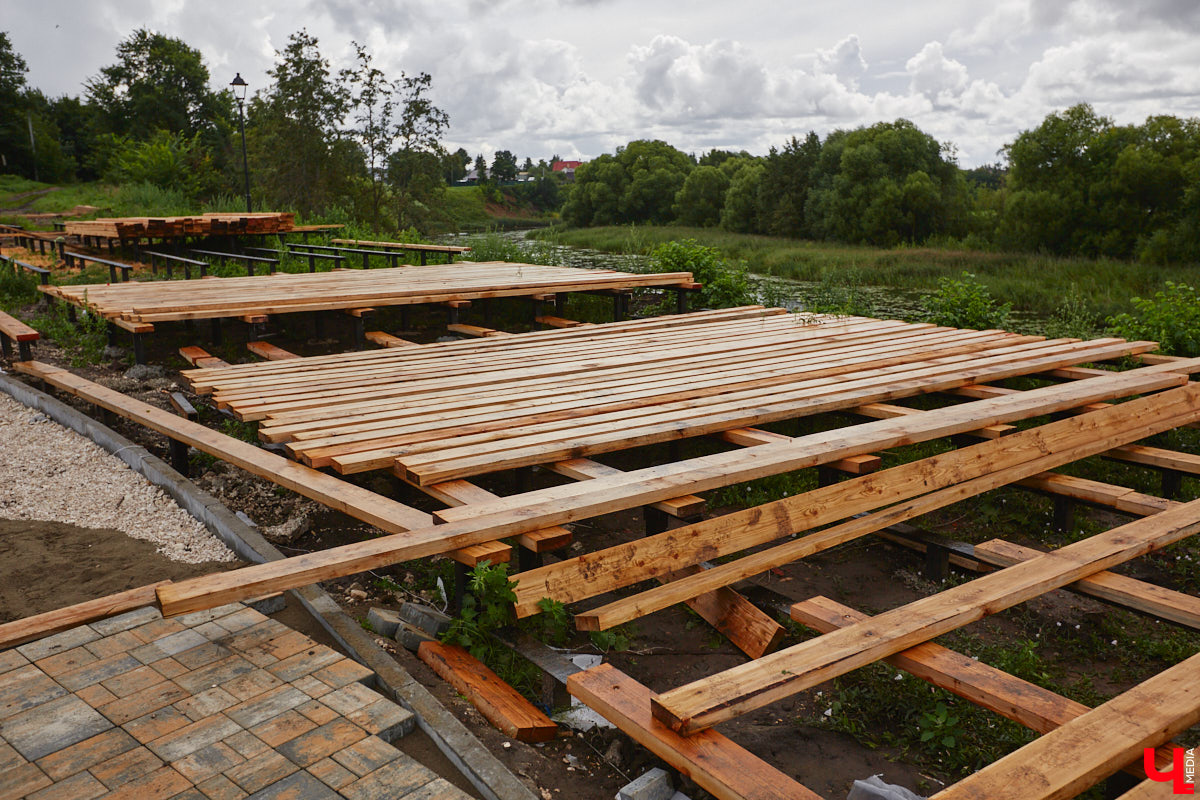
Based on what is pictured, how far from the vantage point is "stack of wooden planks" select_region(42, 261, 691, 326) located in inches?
224

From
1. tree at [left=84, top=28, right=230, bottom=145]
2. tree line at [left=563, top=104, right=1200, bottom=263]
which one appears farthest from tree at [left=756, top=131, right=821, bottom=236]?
tree at [left=84, top=28, right=230, bottom=145]

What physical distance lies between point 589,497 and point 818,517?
3.11 feet

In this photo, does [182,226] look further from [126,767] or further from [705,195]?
[705,195]

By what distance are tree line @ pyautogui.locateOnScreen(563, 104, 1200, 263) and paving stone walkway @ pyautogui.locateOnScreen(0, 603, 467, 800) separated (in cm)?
2363

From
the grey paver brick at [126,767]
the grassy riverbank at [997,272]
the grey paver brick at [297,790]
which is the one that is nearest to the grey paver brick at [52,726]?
the grey paver brick at [126,767]

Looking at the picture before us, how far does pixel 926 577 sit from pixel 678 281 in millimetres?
4622

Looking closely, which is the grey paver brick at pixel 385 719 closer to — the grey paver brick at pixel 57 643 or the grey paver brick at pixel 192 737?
the grey paver brick at pixel 192 737

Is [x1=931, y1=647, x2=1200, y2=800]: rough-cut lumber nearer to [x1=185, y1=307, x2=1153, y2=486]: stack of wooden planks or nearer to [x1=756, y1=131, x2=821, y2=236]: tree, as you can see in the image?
[x1=185, y1=307, x2=1153, y2=486]: stack of wooden planks

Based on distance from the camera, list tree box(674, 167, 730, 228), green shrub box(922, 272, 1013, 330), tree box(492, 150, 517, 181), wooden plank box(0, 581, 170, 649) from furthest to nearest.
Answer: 1. tree box(492, 150, 517, 181)
2. tree box(674, 167, 730, 228)
3. green shrub box(922, 272, 1013, 330)
4. wooden plank box(0, 581, 170, 649)

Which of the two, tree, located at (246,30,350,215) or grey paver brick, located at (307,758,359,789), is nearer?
grey paver brick, located at (307,758,359,789)

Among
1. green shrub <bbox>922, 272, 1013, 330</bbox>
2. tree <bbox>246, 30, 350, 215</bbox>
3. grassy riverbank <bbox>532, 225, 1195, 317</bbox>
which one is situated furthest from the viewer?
tree <bbox>246, 30, 350, 215</bbox>

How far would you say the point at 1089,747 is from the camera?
185 centimetres

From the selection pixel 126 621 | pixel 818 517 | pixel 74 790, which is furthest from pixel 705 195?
pixel 74 790

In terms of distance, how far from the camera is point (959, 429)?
12.5 ft
